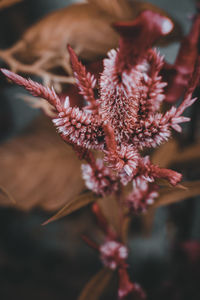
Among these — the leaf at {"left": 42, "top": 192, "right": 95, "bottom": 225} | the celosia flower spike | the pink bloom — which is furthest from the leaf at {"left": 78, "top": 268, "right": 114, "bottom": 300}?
the celosia flower spike

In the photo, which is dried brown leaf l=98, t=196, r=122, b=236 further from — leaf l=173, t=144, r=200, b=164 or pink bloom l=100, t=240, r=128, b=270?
leaf l=173, t=144, r=200, b=164

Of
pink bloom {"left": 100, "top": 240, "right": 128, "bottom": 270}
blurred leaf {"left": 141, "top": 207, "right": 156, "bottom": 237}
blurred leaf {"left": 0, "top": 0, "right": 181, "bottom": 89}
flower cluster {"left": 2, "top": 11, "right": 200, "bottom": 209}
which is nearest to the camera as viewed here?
flower cluster {"left": 2, "top": 11, "right": 200, "bottom": 209}

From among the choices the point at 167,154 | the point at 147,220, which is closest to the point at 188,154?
the point at 167,154

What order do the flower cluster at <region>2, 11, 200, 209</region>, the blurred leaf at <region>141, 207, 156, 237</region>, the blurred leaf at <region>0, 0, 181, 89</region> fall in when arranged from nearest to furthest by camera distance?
the flower cluster at <region>2, 11, 200, 209</region>
the blurred leaf at <region>0, 0, 181, 89</region>
the blurred leaf at <region>141, 207, 156, 237</region>

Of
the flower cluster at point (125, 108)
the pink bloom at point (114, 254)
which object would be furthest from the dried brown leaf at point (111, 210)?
the flower cluster at point (125, 108)

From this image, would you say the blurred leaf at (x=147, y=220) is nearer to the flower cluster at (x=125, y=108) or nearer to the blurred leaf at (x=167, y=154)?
the blurred leaf at (x=167, y=154)

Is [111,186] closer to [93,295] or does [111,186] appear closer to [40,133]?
[93,295]

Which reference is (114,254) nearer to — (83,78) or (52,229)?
(83,78)

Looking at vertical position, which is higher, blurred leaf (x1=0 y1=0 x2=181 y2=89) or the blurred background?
blurred leaf (x1=0 y1=0 x2=181 y2=89)
